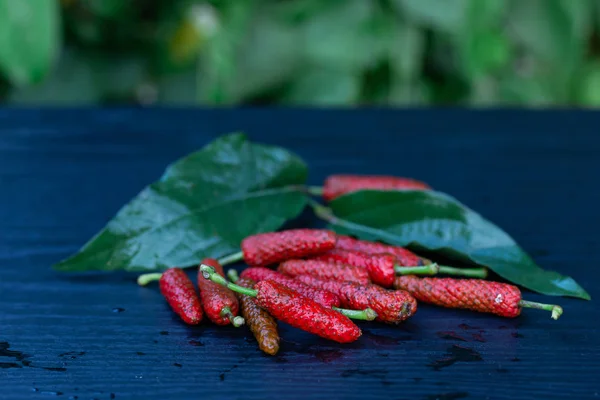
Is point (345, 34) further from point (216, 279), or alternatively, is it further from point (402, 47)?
point (216, 279)

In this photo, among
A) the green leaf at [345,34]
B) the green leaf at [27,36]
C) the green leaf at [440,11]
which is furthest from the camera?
the green leaf at [345,34]

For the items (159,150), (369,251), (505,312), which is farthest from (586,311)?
(159,150)

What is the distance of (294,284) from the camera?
69 cm

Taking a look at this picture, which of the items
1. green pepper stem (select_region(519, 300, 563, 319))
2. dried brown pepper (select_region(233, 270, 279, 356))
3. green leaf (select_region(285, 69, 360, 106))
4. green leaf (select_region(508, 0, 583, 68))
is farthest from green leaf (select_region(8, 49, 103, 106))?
green pepper stem (select_region(519, 300, 563, 319))

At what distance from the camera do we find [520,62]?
2.24 m

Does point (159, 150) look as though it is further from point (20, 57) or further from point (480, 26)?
point (480, 26)

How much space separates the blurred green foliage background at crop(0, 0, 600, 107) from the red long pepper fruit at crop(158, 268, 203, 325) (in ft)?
3.53

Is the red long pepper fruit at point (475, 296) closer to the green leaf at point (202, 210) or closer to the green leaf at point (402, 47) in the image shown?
the green leaf at point (202, 210)

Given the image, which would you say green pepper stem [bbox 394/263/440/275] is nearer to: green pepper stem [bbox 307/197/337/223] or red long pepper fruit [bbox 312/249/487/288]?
red long pepper fruit [bbox 312/249/487/288]

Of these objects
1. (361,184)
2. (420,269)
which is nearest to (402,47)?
(361,184)

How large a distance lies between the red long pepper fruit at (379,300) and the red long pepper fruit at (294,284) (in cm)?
1

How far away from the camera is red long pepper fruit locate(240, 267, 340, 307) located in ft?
2.17

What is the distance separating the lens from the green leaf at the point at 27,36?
1.65 m

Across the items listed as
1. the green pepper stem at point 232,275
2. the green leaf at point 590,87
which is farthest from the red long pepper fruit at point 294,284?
the green leaf at point 590,87
